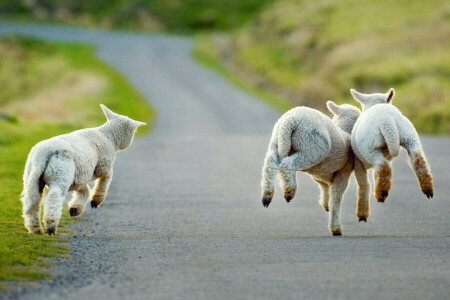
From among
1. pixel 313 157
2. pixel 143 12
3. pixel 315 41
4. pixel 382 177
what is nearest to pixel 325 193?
pixel 313 157

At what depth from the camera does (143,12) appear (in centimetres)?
5609

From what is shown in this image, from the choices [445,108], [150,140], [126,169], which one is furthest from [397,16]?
[126,169]

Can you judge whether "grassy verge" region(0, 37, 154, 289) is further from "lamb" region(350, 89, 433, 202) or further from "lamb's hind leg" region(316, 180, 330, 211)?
"lamb" region(350, 89, 433, 202)

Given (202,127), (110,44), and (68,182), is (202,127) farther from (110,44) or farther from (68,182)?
(110,44)

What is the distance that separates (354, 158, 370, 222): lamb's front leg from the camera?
947 cm

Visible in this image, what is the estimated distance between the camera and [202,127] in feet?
85.1

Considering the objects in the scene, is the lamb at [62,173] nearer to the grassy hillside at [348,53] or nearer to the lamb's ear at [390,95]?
the lamb's ear at [390,95]

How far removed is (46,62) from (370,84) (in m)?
18.1

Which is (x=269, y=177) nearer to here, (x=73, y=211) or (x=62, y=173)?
(x=62, y=173)

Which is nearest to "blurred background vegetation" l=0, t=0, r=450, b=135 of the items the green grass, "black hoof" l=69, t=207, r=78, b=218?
the green grass

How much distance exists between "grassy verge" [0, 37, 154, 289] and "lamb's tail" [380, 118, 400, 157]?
357 centimetres

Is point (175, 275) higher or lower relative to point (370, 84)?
lower

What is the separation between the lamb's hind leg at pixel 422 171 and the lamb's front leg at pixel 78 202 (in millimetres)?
3678

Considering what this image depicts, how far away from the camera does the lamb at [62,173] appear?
850 centimetres
